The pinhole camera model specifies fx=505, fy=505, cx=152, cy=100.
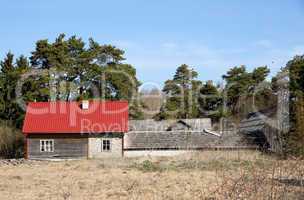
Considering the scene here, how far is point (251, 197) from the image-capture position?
809 cm

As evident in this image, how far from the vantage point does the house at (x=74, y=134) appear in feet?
129

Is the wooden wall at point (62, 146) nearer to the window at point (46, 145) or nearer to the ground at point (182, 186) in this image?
the window at point (46, 145)

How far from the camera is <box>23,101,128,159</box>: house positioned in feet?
129

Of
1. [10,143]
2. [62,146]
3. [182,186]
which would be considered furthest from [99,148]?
[182,186]

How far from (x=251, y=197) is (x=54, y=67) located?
4674cm

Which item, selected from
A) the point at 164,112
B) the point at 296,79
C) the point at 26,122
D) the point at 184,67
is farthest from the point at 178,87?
the point at 26,122

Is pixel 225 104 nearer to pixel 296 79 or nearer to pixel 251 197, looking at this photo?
pixel 296 79

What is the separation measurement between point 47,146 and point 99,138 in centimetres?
421

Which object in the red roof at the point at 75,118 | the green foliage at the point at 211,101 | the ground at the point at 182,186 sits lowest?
the ground at the point at 182,186

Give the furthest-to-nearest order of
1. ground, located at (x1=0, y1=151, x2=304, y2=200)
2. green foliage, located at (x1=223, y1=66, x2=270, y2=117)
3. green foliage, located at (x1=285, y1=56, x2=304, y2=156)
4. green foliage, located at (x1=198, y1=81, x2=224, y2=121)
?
green foliage, located at (x1=198, y1=81, x2=224, y2=121) → green foliage, located at (x1=223, y1=66, x2=270, y2=117) → green foliage, located at (x1=285, y1=56, x2=304, y2=156) → ground, located at (x1=0, y1=151, x2=304, y2=200)

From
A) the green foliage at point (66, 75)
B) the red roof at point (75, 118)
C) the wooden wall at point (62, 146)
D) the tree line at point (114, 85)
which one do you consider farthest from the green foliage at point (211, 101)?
the wooden wall at point (62, 146)

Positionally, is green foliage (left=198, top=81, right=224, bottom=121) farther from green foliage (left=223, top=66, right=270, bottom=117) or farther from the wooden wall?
the wooden wall

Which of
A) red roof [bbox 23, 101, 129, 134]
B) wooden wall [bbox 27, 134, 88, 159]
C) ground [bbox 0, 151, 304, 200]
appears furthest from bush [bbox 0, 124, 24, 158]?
ground [bbox 0, 151, 304, 200]

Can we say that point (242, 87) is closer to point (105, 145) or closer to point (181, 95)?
point (181, 95)
